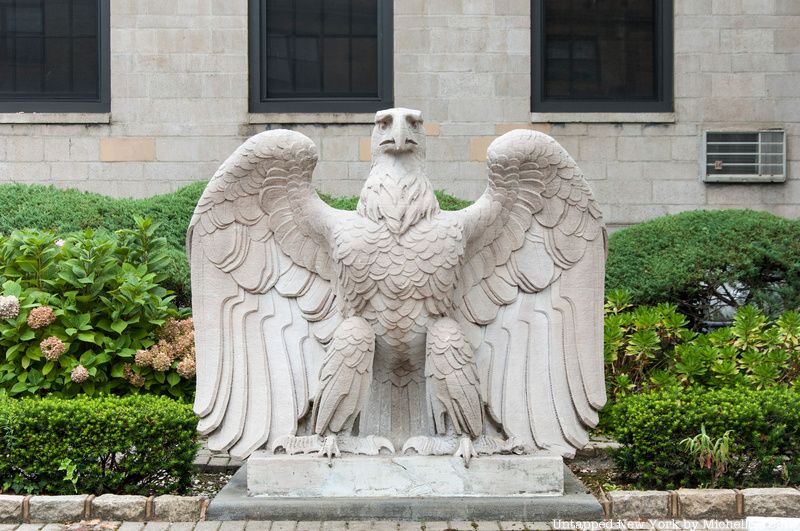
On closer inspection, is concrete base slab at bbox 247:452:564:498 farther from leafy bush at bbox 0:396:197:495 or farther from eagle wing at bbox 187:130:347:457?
leafy bush at bbox 0:396:197:495

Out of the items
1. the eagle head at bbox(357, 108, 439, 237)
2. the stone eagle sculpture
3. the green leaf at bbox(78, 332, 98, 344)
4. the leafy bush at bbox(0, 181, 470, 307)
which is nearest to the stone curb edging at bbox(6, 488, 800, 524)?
the stone eagle sculpture

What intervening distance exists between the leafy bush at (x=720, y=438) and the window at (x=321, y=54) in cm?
671

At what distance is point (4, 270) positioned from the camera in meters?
7.20

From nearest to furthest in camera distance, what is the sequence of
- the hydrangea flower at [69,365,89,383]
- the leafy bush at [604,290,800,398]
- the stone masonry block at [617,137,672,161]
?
1. the hydrangea flower at [69,365,89,383]
2. the leafy bush at [604,290,800,398]
3. the stone masonry block at [617,137,672,161]

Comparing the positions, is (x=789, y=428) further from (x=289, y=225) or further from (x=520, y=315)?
(x=289, y=225)

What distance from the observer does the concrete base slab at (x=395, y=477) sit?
534 centimetres

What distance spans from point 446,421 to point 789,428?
82.2 inches

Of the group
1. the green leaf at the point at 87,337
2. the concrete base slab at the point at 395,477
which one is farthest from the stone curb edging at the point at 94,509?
the green leaf at the point at 87,337

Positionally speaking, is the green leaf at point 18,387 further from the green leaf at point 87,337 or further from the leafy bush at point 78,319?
the green leaf at point 87,337

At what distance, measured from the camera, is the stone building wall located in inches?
447

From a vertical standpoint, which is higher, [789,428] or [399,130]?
[399,130]

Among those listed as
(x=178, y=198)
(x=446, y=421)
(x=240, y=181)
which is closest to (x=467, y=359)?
(x=446, y=421)

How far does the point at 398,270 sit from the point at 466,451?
110cm

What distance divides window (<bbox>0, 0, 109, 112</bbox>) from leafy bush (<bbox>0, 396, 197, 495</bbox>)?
681cm
